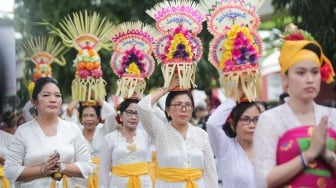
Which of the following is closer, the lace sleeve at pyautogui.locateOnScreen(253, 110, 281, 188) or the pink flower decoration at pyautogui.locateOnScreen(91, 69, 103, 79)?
the lace sleeve at pyautogui.locateOnScreen(253, 110, 281, 188)

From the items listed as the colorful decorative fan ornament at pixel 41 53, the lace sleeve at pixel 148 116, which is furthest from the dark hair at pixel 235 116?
the colorful decorative fan ornament at pixel 41 53

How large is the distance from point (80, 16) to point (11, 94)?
2168mm

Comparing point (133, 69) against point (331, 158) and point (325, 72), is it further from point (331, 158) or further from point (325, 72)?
point (331, 158)

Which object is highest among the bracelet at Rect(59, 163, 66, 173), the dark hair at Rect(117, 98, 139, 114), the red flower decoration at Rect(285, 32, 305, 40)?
the red flower decoration at Rect(285, 32, 305, 40)

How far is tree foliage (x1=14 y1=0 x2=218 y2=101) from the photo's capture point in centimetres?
1316

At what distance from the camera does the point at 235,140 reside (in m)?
6.49

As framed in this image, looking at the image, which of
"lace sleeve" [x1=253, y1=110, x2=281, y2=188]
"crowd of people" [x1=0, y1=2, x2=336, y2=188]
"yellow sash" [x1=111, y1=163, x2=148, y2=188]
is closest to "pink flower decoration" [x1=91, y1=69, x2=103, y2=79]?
"crowd of people" [x1=0, y1=2, x2=336, y2=188]

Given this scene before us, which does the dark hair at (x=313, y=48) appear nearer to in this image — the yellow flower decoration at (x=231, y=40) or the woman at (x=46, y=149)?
the yellow flower decoration at (x=231, y=40)

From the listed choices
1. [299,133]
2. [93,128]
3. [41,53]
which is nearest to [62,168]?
[299,133]

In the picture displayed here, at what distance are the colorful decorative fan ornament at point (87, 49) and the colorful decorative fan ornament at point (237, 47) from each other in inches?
147

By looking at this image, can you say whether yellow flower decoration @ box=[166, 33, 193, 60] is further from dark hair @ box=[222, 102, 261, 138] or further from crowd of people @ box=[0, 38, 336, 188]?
dark hair @ box=[222, 102, 261, 138]

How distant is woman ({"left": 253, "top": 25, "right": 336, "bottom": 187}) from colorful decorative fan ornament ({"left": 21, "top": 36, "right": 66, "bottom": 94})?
7461 mm

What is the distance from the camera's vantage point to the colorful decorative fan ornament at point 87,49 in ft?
34.2

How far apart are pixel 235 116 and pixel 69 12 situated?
24.8 ft
